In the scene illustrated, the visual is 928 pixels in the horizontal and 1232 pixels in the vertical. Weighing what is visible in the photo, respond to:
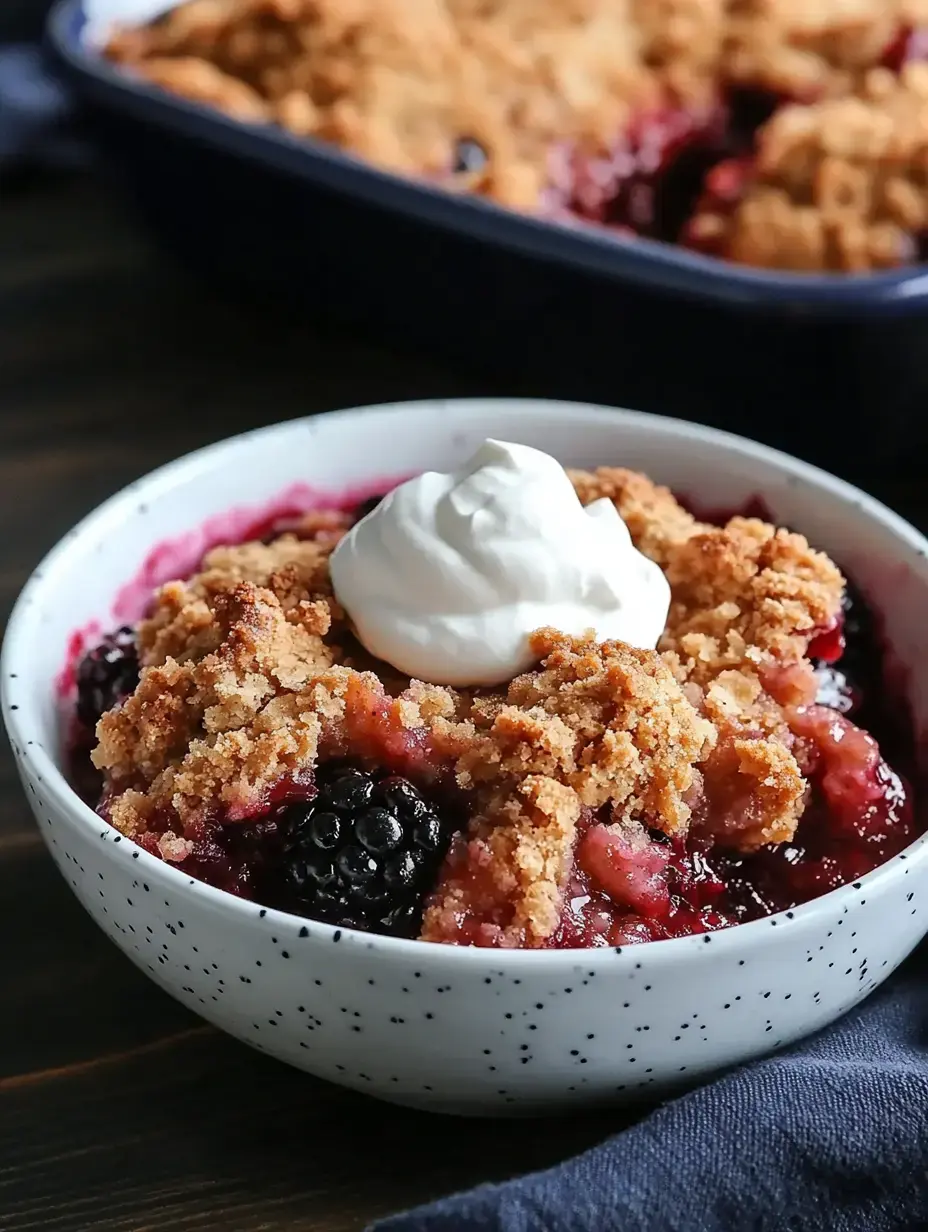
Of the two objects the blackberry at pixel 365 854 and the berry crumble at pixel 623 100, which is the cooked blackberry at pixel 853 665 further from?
the berry crumble at pixel 623 100

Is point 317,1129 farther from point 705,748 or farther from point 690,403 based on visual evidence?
point 690,403

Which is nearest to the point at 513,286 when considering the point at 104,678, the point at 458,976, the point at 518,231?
the point at 518,231

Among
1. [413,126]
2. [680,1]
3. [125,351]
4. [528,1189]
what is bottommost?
[125,351]

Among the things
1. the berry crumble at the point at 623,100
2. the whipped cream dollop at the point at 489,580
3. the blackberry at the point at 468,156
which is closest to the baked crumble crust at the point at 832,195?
the berry crumble at the point at 623,100

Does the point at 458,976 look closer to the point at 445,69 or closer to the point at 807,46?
the point at 445,69

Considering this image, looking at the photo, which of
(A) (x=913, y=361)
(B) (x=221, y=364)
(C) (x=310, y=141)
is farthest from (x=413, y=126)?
(A) (x=913, y=361)

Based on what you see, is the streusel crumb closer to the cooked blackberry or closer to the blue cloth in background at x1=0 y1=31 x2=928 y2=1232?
the cooked blackberry
